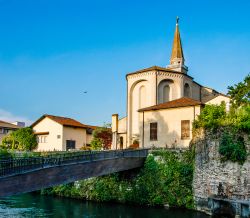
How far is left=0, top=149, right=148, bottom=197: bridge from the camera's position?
56.5 feet

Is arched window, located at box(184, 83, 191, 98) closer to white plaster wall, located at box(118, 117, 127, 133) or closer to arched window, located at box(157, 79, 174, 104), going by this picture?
arched window, located at box(157, 79, 174, 104)

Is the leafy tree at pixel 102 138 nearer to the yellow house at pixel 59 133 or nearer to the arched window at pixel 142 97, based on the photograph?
the yellow house at pixel 59 133

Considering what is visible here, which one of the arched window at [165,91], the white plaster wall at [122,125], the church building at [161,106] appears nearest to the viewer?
the church building at [161,106]

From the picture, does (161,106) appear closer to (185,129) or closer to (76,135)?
(185,129)

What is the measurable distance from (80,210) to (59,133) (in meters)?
23.5

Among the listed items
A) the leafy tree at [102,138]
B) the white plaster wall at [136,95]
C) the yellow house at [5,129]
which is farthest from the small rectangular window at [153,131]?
the yellow house at [5,129]

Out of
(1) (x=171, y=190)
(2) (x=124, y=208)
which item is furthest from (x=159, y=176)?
(2) (x=124, y=208)

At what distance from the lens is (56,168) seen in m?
20.3

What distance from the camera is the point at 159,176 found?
86.3 ft

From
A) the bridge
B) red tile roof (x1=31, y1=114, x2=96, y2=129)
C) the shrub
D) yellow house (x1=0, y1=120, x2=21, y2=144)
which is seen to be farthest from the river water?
yellow house (x1=0, y1=120, x2=21, y2=144)

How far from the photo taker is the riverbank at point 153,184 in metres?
25.0

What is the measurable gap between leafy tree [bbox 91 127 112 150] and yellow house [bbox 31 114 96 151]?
3334 millimetres

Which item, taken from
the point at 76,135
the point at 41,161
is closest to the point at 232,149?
the point at 41,161

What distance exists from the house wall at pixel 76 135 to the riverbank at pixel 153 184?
1748cm
